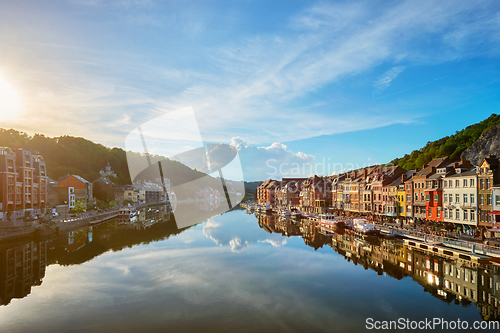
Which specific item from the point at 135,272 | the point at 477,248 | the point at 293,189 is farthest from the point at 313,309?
the point at 293,189

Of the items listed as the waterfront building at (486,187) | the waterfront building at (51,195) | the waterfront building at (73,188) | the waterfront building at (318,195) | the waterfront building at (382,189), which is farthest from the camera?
the waterfront building at (73,188)

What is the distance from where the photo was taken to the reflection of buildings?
29.5m

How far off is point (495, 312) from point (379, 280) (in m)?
10.0

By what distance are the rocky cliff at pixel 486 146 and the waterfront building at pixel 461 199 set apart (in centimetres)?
3690

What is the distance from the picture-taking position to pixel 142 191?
7638 inches

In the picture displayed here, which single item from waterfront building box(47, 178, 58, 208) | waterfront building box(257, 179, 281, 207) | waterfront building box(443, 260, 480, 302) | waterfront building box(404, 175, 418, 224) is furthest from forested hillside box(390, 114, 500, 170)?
waterfront building box(47, 178, 58, 208)

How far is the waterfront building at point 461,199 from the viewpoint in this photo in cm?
4694

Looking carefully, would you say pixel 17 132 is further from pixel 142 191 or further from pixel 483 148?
pixel 483 148

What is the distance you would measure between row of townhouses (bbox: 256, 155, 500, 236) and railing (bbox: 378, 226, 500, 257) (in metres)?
4.75

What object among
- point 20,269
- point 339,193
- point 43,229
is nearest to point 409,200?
point 339,193

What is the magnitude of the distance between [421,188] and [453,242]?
19911 mm

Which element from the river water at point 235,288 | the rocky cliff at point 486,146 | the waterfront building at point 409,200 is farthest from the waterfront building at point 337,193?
A: the river water at point 235,288

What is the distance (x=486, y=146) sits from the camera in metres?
81.6

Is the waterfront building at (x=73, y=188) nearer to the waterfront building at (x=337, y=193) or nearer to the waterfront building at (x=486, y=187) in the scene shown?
the waterfront building at (x=337, y=193)
